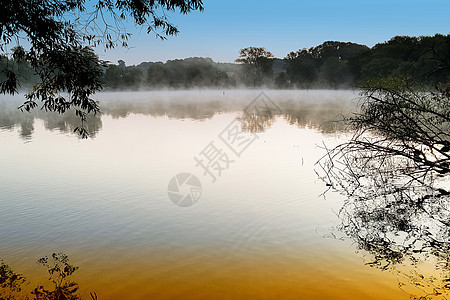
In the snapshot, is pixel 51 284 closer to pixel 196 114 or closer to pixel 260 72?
pixel 196 114

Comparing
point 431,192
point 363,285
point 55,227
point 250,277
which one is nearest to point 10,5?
point 55,227

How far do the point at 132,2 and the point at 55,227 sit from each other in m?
5.19

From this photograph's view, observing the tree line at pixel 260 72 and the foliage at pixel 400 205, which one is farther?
the tree line at pixel 260 72

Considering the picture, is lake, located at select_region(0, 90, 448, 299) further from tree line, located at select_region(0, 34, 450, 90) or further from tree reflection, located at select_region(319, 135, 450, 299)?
tree line, located at select_region(0, 34, 450, 90)

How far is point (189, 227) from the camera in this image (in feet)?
31.0

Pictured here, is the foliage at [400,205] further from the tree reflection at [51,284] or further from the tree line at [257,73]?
the tree line at [257,73]

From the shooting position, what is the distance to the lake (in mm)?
6723

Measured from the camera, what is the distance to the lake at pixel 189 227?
22.1ft

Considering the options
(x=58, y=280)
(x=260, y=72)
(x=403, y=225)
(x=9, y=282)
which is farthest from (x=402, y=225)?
(x=260, y=72)

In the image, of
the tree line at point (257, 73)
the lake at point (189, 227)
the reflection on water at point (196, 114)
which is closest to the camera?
the lake at point (189, 227)

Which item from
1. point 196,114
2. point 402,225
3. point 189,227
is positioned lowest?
point 196,114

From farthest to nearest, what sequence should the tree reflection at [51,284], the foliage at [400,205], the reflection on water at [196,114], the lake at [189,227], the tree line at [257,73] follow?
1. the tree line at [257,73]
2. the reflection on water at [196,114]
3. the foliage at [400,205]
4. the lake at [189,227]
5. the tree reflection at [51,284]

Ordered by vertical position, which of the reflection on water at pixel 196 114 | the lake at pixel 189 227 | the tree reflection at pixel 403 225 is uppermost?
the tree reflection at pixel 403 225

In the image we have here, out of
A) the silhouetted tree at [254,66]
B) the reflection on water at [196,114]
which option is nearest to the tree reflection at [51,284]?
the reflection on water at [196,114]
